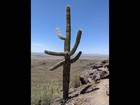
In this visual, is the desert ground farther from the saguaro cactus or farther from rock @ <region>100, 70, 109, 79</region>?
the saguaro cactus

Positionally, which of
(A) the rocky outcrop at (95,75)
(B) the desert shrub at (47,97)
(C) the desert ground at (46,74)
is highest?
(A) the rocky outcrop at (95,75)

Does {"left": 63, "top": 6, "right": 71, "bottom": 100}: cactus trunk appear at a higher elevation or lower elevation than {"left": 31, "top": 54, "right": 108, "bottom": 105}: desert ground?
higher

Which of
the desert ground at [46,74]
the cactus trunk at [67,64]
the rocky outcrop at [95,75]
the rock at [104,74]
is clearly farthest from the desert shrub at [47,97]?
the desert ground at [46,74]

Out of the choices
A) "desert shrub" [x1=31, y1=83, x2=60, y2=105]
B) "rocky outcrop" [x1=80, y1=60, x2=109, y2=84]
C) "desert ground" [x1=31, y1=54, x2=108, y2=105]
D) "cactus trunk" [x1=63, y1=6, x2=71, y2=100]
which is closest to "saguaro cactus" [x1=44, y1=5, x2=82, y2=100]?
"cactus trunk" [x1=63, y1=6, x2=71, y2=100]

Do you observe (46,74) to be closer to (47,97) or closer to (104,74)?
(47,97)

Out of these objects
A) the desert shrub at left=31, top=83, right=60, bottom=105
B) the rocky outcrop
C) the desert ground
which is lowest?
the desert ground

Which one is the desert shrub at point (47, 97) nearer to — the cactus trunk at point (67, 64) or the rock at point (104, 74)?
the cactus trunk at point (67, 64)

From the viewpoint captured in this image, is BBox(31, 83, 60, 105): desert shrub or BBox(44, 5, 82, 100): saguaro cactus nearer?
BBox(44, 5, 82, 100): saguaro cactus

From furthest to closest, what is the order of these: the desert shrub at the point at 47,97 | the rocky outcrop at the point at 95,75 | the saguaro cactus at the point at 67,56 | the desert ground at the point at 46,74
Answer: the desert ground at the point at 46,74 < the rocky outcrop at the point at 95,75 < the desert shrub at the point at 47,97 < the saguaro cactus at the point at 67,56
